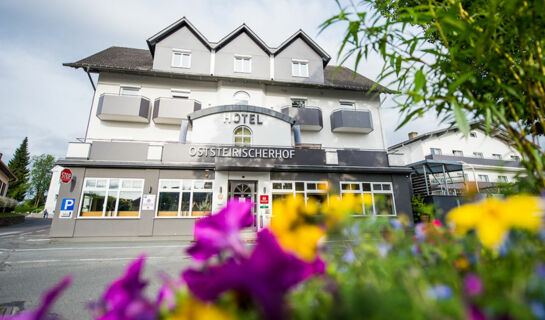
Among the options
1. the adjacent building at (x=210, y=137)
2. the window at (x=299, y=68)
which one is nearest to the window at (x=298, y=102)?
the adjacent building at (x=210, y=137)

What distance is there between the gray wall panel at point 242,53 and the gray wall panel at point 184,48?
796 millimetres

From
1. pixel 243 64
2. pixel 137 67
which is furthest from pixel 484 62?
pixel 137 67

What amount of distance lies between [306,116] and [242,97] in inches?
157

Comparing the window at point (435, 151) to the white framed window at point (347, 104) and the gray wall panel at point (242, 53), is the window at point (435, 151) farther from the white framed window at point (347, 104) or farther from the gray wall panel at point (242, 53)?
the gray wall panel at point (242, 53)

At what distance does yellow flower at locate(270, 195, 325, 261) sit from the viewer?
50 cm

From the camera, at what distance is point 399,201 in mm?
11906

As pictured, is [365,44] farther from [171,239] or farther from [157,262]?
[171,239]

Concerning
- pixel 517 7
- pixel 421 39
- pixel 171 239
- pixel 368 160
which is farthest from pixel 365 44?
pixel 368 160

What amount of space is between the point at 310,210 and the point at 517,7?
1301 millimetres

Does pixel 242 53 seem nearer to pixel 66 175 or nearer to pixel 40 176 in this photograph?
pixel 66 175

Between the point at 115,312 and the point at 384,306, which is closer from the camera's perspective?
the point at 384,306

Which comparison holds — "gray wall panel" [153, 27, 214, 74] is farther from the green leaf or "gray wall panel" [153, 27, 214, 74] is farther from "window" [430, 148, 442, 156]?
"window" [430, 148, 442, 156]

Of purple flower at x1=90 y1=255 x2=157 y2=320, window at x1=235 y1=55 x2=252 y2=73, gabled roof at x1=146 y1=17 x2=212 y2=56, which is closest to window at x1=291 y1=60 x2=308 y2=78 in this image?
window at x1=235 y1=55 x2=252 y2=73

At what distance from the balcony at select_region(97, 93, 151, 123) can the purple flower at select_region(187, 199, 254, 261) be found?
1380cm
